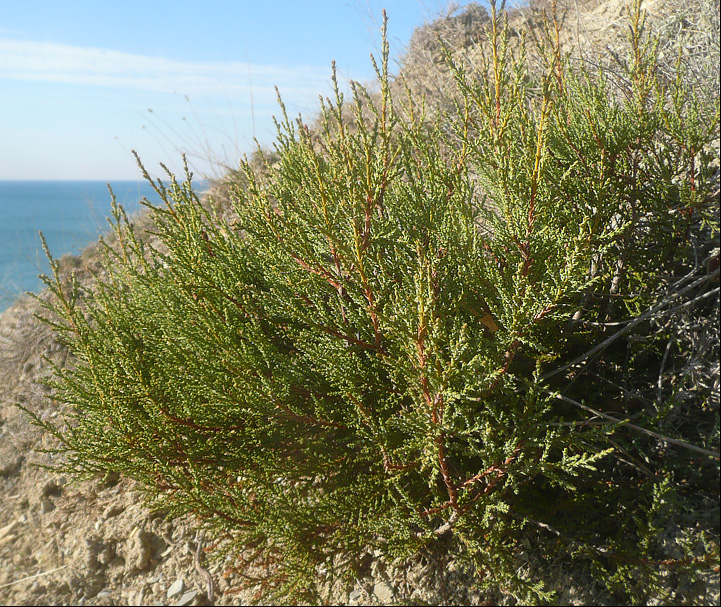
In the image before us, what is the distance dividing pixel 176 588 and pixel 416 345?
5.16 ft

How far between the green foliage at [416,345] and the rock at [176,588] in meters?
0.31

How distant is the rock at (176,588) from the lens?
2.08 metres

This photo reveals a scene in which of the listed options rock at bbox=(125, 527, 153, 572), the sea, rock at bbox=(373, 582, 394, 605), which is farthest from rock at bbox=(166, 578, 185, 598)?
the sea

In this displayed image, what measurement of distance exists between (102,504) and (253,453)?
4.73 ft

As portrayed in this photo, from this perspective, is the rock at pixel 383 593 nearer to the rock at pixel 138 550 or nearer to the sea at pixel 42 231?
the rock at pixel 138 550

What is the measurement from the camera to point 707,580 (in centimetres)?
144

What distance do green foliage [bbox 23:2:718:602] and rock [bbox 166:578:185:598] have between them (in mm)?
311

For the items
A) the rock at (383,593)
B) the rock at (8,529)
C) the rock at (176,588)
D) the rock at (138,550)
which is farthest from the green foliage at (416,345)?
the rock at (8,529)

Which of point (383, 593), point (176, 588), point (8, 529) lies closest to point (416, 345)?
point (383, 593)

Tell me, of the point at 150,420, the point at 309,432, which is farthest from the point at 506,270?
the point at 150,420

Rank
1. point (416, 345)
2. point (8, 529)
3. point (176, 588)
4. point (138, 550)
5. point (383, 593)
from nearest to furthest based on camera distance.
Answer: point (416, 345) < point (383, 593) < point (176, 588) < point (138, 550) < point (8, 529)

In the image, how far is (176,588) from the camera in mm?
2098

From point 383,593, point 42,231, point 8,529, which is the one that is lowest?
point 8,529

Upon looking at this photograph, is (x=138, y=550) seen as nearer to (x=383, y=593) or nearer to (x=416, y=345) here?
(x=383, y=593)
